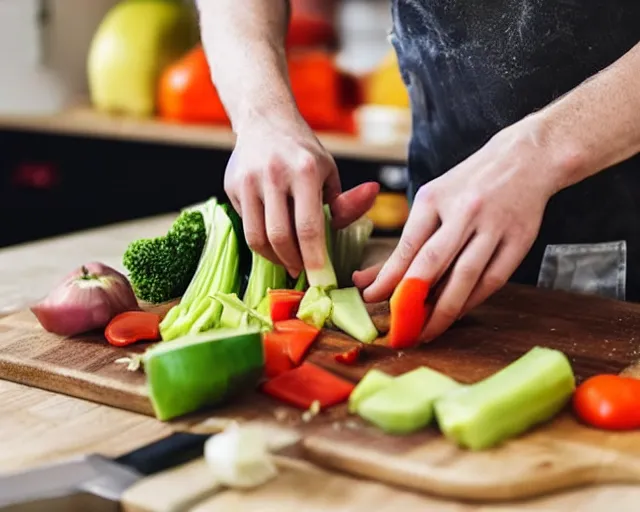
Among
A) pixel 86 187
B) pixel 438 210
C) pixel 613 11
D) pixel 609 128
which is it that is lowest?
pixel 86 187

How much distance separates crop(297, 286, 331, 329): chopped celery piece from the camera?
160 centimetres

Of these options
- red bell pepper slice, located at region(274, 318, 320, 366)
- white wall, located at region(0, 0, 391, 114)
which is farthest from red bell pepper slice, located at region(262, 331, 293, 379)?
white wall, located at region(0, 0, 391, 114)

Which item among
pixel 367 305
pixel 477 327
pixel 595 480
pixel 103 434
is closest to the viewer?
pixel 595 480

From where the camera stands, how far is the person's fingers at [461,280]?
1.41m

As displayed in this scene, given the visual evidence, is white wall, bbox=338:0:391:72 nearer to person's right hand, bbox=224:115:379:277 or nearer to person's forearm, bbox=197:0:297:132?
person's forearm, bbox=197:0:297:132

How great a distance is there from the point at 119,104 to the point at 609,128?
234 centimetres

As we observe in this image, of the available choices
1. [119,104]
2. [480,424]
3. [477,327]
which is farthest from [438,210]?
[119,104]

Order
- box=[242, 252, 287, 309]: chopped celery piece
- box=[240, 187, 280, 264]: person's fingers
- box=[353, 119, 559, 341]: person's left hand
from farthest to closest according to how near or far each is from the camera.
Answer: box=[242, 252, 287, 309]: chopped celery piece, box=[240, 187, 280, 264]: person's fingers, box=[353, 119, 559, 341]: person's left hand

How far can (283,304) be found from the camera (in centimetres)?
163

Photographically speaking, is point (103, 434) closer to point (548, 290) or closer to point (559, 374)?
point (559, 374)

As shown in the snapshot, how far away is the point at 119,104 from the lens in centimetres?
350

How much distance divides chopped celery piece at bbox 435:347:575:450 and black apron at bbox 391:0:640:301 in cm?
66

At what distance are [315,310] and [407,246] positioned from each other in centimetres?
22

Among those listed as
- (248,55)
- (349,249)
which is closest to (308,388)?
(349,249)
